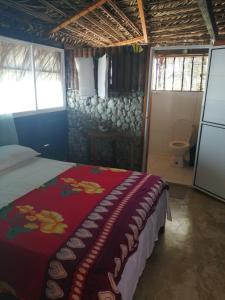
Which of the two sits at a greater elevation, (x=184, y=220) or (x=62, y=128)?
(x=62, y=128)

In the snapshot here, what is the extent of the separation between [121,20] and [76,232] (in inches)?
97.0

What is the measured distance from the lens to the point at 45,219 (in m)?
1.53

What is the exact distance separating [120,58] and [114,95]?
56cm

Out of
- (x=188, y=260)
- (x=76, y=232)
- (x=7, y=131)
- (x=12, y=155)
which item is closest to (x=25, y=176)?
(x=12, y=155)

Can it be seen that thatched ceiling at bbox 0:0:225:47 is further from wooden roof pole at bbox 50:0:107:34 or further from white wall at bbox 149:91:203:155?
white wall at bbox 149:91:203:155

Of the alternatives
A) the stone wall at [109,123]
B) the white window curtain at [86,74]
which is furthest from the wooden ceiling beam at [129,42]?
the stone wall at [109,123]

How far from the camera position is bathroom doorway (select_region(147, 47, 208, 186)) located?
4438 mm

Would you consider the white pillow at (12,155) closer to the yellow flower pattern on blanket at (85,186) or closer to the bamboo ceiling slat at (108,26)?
the yellow flower pattern on blanket at (85,186)

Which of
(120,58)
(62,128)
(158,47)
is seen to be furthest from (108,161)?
(158,47)

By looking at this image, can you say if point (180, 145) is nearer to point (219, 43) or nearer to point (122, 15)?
point (219, 43)

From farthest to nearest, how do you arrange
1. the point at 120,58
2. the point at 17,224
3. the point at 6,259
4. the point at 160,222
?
1. the point at 120,58
2. the point at 160,222
3. the point at 17,224
4. the point at 6,259

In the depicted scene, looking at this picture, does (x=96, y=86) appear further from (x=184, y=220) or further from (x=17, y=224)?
(x=17, y=224)

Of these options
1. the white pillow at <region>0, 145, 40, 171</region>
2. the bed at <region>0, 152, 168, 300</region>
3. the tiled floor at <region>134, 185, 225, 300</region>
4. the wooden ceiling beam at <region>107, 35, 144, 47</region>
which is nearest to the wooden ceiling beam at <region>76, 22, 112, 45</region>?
the wooden ceiling beam at <region>107, 35, 144, 47</region>

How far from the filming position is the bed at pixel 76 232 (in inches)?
45.2
